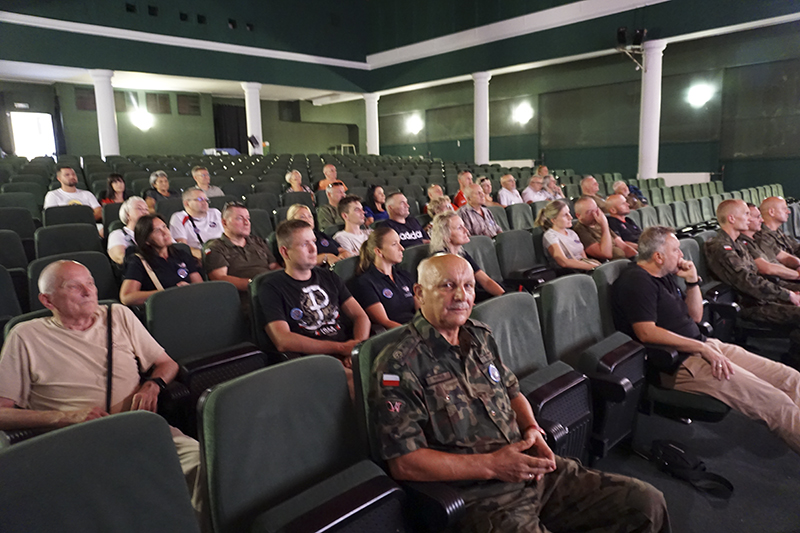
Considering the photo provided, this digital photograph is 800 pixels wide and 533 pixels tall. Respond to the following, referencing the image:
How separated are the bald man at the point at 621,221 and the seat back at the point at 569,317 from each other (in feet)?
7.95

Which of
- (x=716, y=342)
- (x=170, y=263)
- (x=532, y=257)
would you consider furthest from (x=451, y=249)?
(x=170, y=263)

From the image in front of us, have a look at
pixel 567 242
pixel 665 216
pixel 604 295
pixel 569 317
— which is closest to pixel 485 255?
pixel 567 242

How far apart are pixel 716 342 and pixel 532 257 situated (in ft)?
5.30

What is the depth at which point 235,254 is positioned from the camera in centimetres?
328

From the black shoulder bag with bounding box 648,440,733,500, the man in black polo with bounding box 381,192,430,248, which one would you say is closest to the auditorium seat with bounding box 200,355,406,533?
the black shoulder bag with bounding box 648,440,733,500

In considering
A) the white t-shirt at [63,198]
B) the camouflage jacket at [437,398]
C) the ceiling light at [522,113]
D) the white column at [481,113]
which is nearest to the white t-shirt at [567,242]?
the camouflage jacket at [437,398]

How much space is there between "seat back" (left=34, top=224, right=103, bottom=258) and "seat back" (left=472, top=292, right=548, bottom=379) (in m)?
2.99

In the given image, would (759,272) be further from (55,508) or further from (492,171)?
(492,171)

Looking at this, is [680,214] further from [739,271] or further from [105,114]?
[105,114]

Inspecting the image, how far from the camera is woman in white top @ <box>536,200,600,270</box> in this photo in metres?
3.89

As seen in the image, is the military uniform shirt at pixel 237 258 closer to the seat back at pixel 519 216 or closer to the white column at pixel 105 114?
the seat back at pixel 519 216

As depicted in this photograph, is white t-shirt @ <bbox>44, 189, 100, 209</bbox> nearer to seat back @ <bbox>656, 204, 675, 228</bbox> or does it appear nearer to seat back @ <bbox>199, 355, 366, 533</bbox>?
seat back @ <bbox>199, 355, 366, 533</bbox>

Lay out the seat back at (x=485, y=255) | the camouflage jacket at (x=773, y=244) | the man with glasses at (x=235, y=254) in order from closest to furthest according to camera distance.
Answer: the man with glasses at (x=235, y=254), the seat back at (x=485, y=255), the camouflage jacket at (x=773, y=244)

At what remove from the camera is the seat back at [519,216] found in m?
5.25
